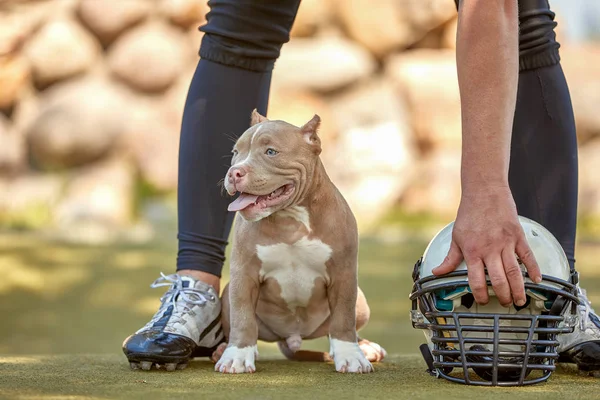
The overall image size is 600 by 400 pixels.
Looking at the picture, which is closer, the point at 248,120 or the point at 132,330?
the point at 248,120

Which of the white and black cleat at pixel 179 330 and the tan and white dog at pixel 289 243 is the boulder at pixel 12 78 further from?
the tan and white dog at pixel 289 243

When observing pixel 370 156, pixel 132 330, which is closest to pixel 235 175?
pixel 132 330

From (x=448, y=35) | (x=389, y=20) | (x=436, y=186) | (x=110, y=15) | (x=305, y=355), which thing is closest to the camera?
(x=305, y=355)

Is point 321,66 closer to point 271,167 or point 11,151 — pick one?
point 11,151

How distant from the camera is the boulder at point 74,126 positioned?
6.57m

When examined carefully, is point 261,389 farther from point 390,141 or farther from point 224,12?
point 390,141

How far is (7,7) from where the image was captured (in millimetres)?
7242

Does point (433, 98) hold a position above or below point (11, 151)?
above

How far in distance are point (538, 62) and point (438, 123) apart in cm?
514

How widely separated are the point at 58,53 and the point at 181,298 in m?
5.99

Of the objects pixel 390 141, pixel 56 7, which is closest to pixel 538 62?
pixel 390 141

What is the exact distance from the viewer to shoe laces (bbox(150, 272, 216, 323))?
5.05ft

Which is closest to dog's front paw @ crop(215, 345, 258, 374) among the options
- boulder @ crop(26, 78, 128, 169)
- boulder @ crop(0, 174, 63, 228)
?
boulder @ crop(0, 174, 63, 228)

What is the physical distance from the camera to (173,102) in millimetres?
7027
